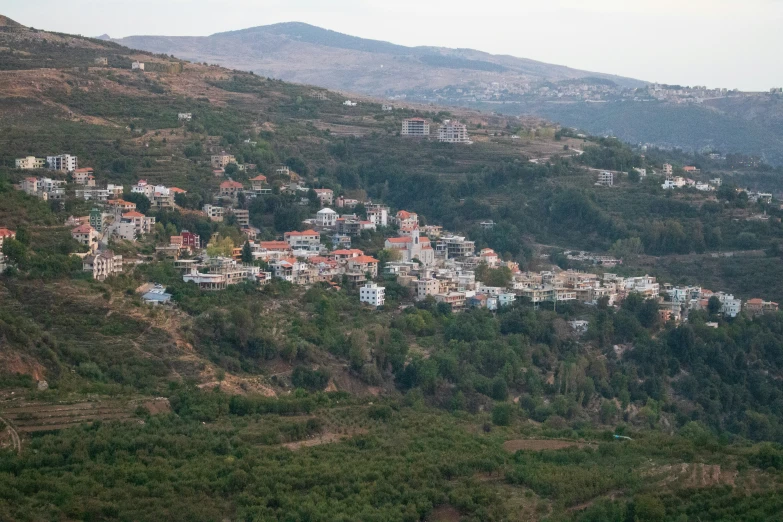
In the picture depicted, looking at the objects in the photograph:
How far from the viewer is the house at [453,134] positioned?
5881 cm

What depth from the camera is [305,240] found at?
138ft

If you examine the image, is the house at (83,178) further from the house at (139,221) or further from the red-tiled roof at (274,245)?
the red-tiled roof at (274,245)

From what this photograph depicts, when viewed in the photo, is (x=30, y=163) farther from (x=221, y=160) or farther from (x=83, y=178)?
(x=221, y=160)

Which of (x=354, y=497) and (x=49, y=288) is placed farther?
(x=49, y=288)

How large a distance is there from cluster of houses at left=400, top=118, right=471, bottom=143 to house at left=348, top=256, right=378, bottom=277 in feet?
64.9

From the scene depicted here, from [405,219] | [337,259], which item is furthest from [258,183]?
[337,259]

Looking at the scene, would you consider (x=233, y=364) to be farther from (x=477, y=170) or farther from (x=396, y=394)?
(x=477, y=170)

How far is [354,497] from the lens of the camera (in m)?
21.2

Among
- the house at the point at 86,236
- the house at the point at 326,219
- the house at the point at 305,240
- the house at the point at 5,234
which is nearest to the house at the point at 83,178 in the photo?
the house at the point at 305,240

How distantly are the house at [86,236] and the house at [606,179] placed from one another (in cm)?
2357

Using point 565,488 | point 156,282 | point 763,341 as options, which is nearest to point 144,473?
point 565,488

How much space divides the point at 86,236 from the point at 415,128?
2636 centimetres

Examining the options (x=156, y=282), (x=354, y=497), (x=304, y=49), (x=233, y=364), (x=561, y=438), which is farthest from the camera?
(x=304, y=49)

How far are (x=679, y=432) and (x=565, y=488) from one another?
31.8 feet
